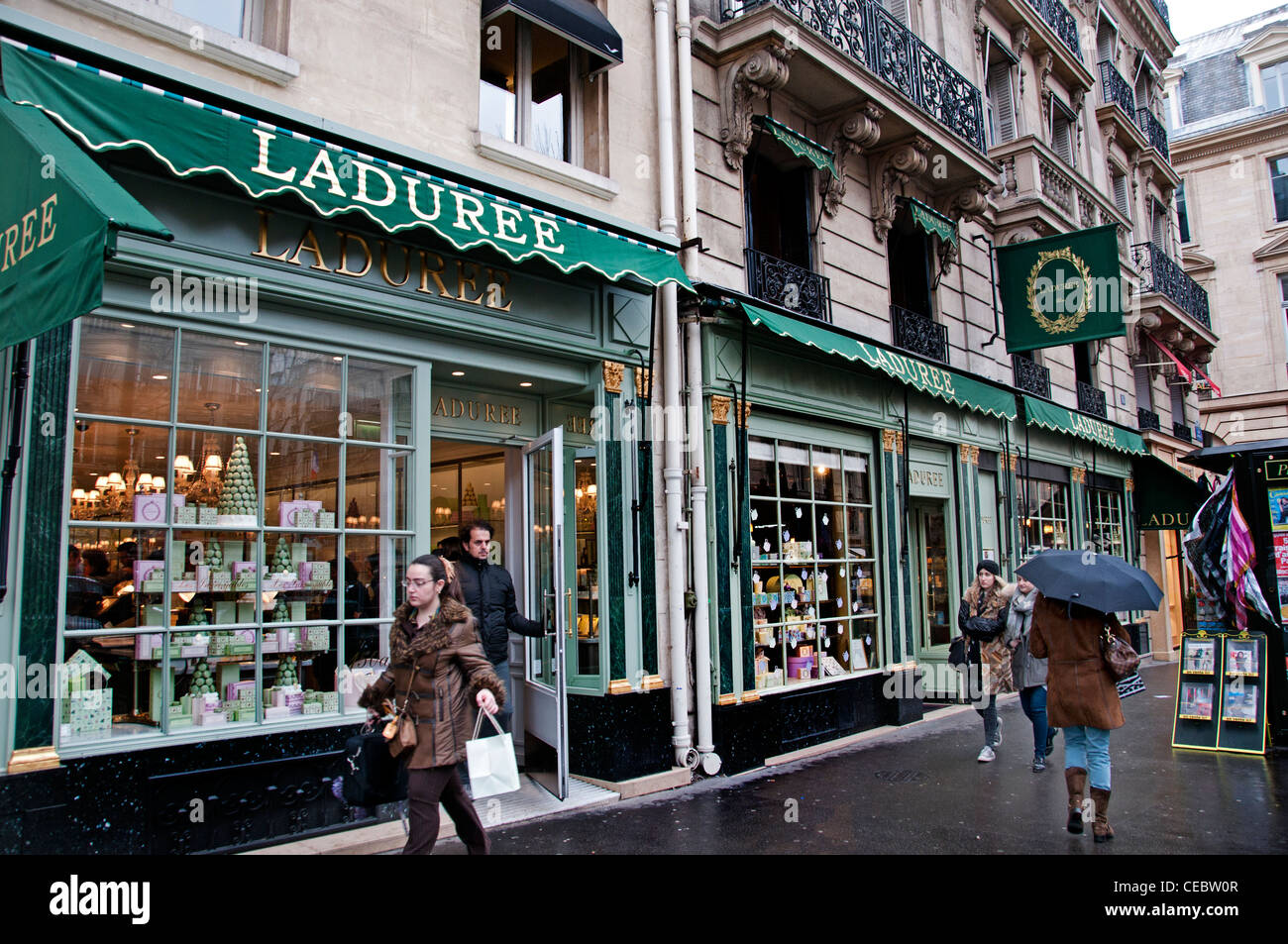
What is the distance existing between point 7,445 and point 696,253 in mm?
5919

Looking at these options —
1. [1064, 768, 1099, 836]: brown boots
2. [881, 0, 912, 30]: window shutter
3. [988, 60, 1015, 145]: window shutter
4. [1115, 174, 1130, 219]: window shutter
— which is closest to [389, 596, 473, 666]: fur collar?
[1064, 768, 1099, 836]: brown boots

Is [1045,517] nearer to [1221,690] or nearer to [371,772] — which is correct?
[1221,690]

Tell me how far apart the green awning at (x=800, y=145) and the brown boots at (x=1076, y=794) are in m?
6.81

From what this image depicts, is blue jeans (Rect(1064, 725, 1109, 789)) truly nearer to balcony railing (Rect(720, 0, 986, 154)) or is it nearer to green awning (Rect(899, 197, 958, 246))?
balcony railing (Rect(720, 0, 986, 154))

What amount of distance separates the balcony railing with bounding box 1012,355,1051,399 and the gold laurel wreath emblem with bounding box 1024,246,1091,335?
1.39 metres

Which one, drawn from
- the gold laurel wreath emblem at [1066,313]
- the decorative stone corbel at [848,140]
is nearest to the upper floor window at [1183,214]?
the gold laurel wreath emblem at [1066,313]

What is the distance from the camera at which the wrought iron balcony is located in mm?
11961

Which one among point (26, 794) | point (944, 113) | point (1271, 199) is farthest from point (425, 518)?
point (1271, 199)

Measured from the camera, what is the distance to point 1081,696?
581 cm

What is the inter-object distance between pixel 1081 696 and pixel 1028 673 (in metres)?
2.53

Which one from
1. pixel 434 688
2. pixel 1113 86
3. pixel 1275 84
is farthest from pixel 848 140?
pixel 1275 84

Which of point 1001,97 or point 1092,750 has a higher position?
point 1001,97

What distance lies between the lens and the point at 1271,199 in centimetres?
2788
